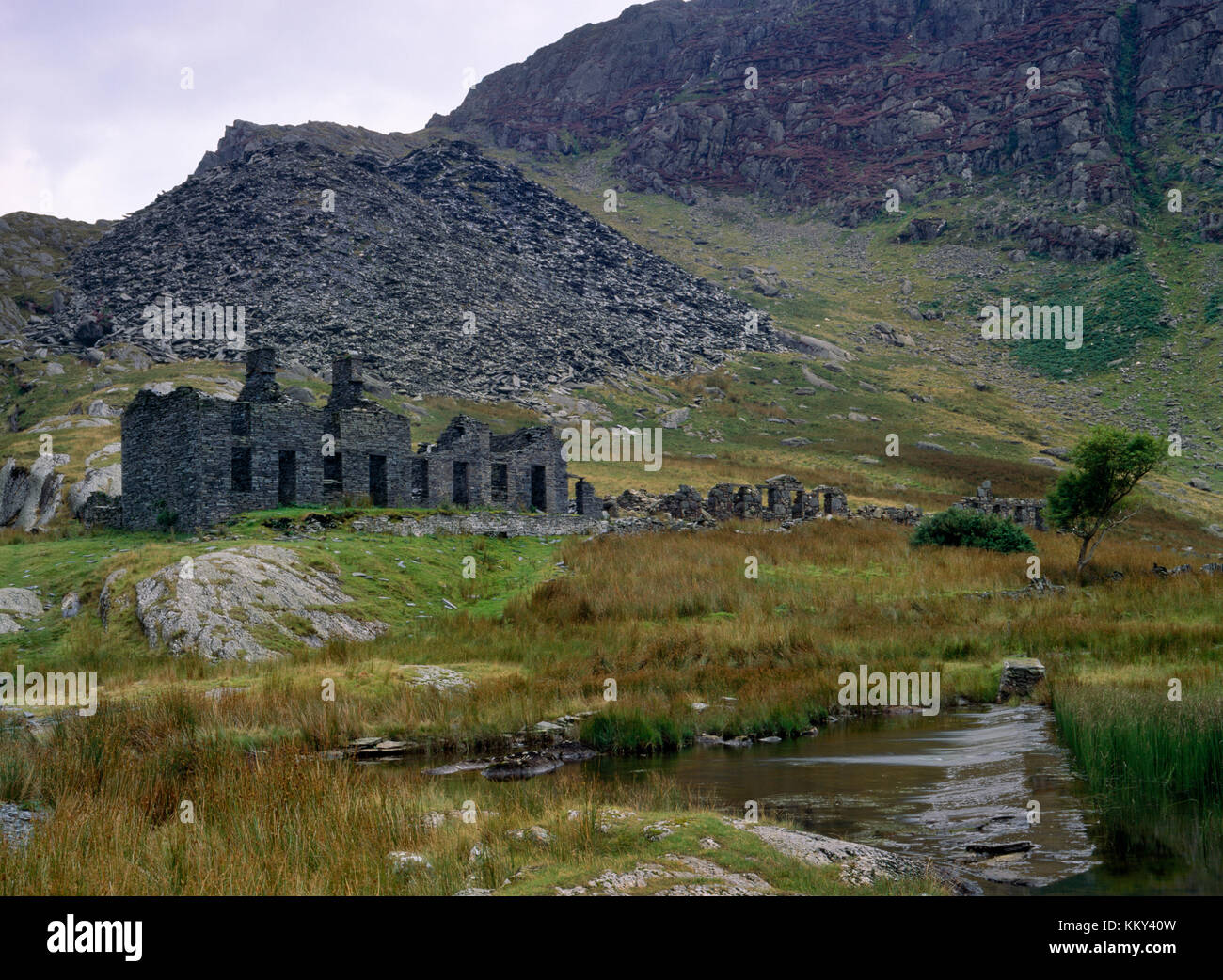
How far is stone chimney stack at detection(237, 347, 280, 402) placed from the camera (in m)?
30.7

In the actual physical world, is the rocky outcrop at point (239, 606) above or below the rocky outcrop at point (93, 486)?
below

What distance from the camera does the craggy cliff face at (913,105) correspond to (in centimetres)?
12950

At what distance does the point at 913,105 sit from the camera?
522ft

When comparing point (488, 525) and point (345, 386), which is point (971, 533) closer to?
point (488, 525)

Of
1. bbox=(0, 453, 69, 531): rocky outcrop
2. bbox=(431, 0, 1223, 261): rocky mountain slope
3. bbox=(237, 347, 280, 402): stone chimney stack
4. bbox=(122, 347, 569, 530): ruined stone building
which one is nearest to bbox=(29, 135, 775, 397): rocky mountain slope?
bbox=(0, 453, 69, 531): rocky outcrop

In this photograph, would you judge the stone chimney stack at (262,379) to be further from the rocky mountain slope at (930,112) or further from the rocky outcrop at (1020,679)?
the rocky mountain slope at (930,112)

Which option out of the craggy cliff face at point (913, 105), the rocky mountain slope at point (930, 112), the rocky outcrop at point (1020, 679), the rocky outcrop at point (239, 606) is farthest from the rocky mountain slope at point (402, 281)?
the rocky outcrop at point (1020, 679)

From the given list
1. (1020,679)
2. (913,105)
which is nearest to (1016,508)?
(1020,679)

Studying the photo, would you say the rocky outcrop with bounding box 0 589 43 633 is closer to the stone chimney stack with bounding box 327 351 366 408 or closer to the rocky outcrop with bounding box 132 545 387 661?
the rocky outcrop with bounding box 132 545 387 661

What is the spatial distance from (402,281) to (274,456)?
65.6 meters

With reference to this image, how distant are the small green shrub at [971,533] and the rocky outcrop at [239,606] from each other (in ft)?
71.5

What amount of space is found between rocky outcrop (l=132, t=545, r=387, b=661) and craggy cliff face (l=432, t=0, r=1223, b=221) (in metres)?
115

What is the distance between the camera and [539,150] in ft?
563

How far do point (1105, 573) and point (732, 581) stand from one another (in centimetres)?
1305
